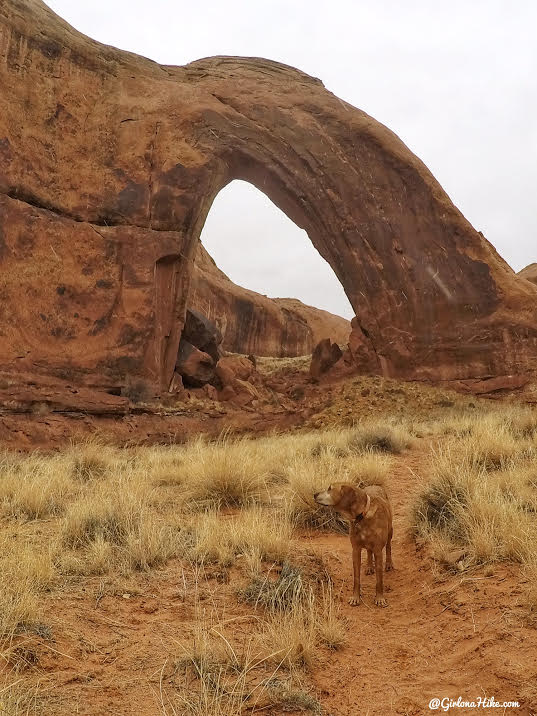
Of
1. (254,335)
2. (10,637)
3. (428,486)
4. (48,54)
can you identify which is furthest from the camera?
(254,335)

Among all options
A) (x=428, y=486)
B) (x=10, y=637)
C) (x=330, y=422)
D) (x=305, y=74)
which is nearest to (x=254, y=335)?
(x=305, y=74)

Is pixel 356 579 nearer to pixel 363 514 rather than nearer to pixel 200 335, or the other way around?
pixel 363 514

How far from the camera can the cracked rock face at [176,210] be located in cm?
Answer: 1209

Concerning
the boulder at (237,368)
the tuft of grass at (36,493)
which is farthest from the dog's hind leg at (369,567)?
the boulder at (237,368)

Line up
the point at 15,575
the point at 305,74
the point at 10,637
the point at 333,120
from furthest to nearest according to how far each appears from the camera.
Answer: the point at 305,74 → the point at 333,120 → the point at 15,575 → the point at 10,637

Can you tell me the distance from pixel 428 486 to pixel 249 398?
1024 centimetres

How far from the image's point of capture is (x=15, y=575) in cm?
332

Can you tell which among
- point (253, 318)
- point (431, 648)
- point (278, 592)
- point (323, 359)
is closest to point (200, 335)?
point (323, 359)

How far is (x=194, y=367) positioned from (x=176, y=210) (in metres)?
4.36

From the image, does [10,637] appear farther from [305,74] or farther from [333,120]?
[305,74]

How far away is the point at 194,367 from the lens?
15.7m

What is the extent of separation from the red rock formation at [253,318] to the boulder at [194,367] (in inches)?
522

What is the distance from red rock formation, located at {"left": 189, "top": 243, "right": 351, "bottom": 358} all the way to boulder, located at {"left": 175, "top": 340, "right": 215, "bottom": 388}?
522 inches

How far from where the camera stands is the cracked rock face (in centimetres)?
1209
